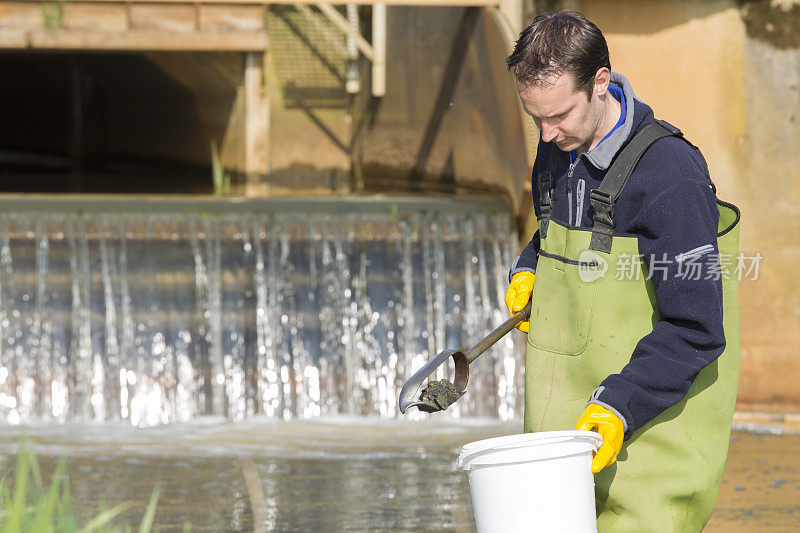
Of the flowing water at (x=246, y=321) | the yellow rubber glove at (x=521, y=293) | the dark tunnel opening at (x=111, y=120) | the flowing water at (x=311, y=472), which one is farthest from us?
the dark tunnel opening at (x=111, y=120)

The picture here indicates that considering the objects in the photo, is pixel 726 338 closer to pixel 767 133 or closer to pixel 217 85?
pixel 767 133

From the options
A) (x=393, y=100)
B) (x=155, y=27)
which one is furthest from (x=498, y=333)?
(x=155, y=27)

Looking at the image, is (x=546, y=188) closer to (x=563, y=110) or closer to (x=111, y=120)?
(x=563, y=110)

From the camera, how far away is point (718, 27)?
5930mm

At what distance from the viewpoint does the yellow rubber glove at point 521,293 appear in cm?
265

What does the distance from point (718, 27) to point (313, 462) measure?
3.19 meters

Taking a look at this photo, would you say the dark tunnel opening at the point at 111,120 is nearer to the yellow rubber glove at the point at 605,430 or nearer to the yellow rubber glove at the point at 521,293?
the yellow rubber glove at the point at 521,293

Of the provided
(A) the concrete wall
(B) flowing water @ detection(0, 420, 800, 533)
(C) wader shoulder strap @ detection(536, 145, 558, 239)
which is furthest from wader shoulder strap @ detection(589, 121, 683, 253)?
(A) the concrete wall

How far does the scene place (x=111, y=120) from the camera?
19422mm

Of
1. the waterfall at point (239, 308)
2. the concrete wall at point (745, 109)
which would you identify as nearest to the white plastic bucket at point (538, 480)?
the concrete wall at point (745, 109)

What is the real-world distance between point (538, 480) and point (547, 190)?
74 centimetres

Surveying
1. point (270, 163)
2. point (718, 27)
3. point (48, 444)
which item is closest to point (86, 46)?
point (270, 163)

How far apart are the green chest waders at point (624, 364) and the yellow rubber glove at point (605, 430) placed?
189mm

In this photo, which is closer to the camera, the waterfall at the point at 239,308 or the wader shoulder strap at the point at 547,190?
the wader shoulder strap at the point at 547,190
